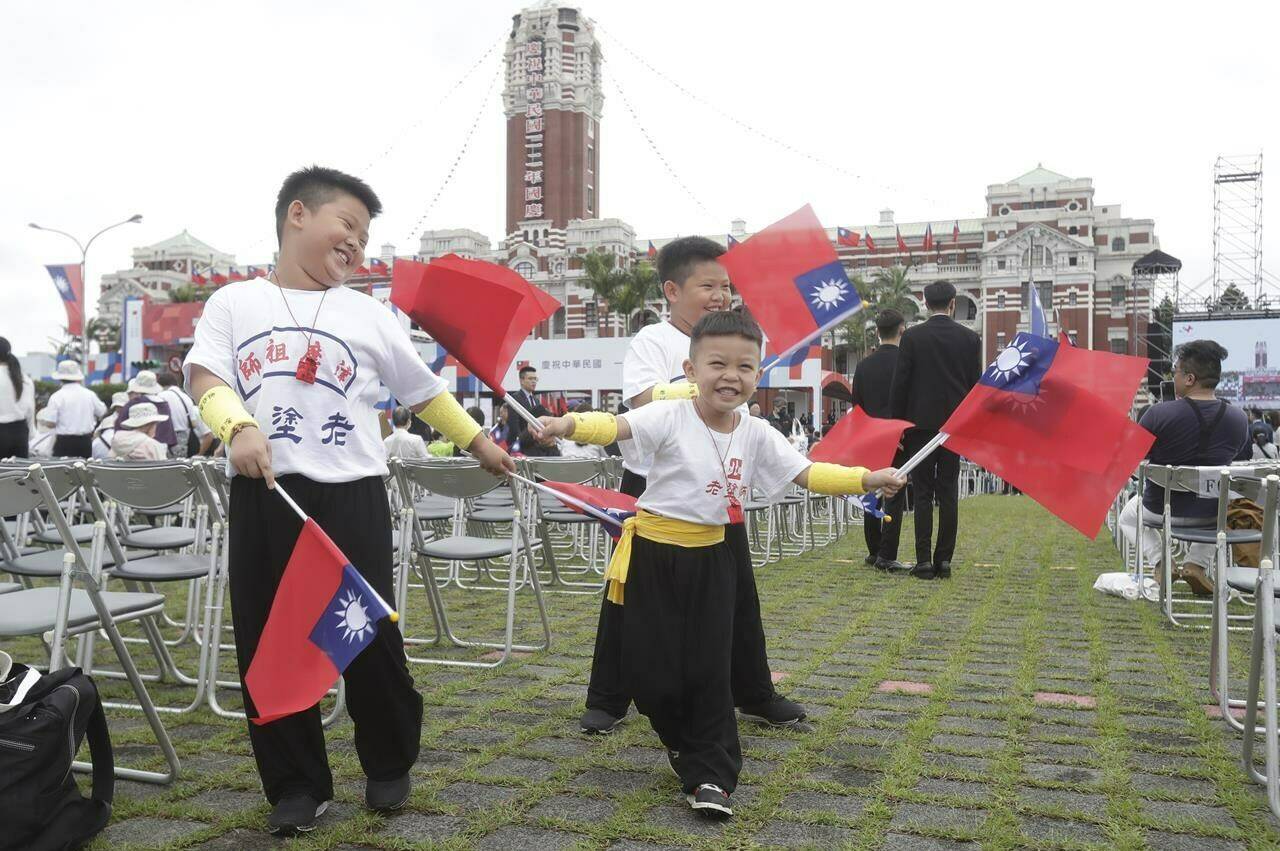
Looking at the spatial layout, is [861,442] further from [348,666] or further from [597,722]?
[348,666]

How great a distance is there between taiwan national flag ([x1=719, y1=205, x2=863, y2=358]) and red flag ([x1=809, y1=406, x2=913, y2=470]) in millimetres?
644

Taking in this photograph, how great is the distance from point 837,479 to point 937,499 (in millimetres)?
4733

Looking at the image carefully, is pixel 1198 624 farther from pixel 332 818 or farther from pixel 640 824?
pixel 332 818

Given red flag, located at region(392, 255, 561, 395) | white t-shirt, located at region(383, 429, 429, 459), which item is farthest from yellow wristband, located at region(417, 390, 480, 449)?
white t-shirt, located at region(383, 429, 429, 459)

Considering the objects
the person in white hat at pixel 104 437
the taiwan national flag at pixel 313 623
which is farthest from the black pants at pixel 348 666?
the person in white hat at pixel 104 437

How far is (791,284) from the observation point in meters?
4.13

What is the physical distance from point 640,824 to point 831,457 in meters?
1.40

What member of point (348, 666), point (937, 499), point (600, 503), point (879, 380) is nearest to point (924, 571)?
point (937, 499)

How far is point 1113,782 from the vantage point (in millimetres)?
3090

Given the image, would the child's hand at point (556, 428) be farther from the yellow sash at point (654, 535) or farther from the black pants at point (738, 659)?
the black pants at point (738, 659)

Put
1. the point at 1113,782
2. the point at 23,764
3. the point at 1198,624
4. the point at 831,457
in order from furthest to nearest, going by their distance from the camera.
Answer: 1. the point at 1198,624
2. the point at 831,457
3. the point at 1113,782
4. the point at 23,764

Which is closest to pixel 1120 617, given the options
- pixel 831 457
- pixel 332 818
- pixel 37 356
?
pixel 831 457

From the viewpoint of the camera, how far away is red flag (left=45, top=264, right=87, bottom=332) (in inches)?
1255

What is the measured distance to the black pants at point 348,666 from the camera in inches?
108
